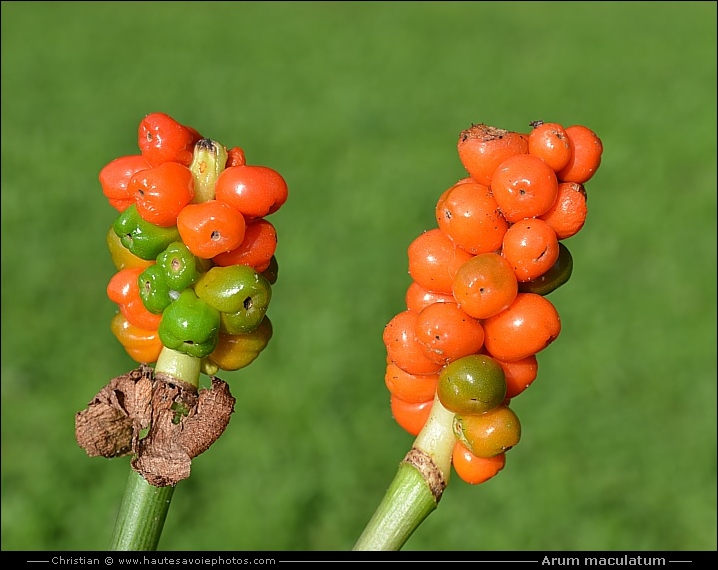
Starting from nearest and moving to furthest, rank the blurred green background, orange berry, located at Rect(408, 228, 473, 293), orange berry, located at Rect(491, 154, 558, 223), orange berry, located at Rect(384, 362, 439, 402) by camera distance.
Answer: orange berry, located at Rect(491, 154, 558, 223)
orange berry, located at Rect(408, 228, 473, 293)
orange berry, located at Rect(384, 362, 439, 402)
the blurred green background

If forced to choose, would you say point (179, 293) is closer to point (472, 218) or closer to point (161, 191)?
→ point (161, 191)

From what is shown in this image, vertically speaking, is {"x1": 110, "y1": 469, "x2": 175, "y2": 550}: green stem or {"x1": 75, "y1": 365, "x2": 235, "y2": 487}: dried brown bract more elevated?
{"x1": 75, "y1": 365, "x2": 235, "y2": 487}: dried brown bract

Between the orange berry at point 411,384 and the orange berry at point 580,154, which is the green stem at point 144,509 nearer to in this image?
the orange berry at point 411,384

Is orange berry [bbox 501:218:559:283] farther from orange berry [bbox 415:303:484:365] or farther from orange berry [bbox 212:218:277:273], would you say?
orange berry [bbox 212:218:277:273]

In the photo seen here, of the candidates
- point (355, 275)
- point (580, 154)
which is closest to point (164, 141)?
point (580, 154)

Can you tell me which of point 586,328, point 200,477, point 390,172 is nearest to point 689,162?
point 390,172

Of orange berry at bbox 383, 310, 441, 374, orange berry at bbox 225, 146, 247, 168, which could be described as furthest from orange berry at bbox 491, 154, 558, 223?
orange berry at bbox 225, 146, 247, 168
